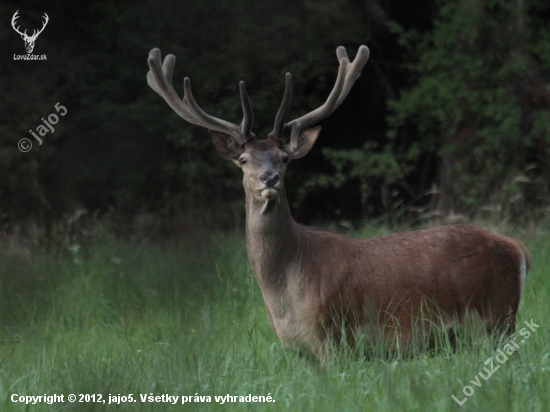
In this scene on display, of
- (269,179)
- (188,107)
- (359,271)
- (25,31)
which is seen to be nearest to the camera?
(269,179)

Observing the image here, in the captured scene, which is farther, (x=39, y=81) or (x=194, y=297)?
(x=39, y=81)

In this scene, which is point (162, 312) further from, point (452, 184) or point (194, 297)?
point (452, 184)

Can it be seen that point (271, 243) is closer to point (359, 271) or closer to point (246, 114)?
point (359, 271)

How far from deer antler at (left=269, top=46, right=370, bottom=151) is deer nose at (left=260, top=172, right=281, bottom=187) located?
418 millimetres

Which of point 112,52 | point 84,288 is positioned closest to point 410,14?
point 112,52

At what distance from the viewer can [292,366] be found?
178 inches

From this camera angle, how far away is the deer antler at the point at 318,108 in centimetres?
514

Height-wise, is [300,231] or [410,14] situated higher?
[410,14]

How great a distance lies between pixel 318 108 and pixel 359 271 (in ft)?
3.71

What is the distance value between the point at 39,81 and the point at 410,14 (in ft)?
18.4

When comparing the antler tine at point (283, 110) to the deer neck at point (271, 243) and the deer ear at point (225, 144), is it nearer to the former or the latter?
the deer ear at point (225, 144)

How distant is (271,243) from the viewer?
498 centimetres

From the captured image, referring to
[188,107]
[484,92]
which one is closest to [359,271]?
[188,107]

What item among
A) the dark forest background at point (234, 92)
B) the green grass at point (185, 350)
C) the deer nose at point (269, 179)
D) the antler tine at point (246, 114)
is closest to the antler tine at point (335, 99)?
the antler tine at point (246, 114)
